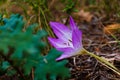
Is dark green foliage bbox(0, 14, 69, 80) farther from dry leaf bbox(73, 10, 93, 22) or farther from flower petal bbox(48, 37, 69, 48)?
dry leaf bbox(73, 10, 93, 22)

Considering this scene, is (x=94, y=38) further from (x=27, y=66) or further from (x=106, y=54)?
(x=27, y=66)

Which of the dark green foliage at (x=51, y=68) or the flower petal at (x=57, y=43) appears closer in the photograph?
the dark green foliage at (x=51, y=68)

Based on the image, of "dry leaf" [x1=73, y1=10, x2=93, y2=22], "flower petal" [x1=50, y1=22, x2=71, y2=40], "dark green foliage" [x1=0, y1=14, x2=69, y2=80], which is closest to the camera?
"dark green foliage" [x1=0, y1=14, x2=69, y2=80]

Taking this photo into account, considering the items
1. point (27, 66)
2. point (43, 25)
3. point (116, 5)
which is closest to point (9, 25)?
point (27, 66)

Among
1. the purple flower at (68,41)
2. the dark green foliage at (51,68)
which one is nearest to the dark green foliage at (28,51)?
the dark green foliage at (51,68)

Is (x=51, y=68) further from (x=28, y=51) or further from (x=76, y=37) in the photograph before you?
(x=76, y=37)

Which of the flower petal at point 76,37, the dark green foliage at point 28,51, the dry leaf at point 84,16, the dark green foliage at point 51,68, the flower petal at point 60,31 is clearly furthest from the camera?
the dry leaf at point 84,16

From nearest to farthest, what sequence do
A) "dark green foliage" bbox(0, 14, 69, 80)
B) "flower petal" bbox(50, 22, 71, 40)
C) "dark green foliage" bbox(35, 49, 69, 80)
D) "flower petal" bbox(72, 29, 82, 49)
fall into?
"dark green foliage" bbox(0, 14, 69, 80)
"dark green foliage" bbox(35, 49, 69, 80)
"flower petal" bbox(72, 29, 82, 49)
"flower petal" bbox(50, 22, 71, 40)

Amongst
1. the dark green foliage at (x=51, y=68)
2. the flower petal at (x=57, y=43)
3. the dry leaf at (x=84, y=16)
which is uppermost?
the dark green foliage at (x=51, y=68)

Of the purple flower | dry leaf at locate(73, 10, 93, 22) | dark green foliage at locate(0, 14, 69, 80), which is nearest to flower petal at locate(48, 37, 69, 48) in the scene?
the purple flower

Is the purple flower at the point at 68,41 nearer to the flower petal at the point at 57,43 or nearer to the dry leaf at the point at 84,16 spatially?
the flower petal at the point at 57,43

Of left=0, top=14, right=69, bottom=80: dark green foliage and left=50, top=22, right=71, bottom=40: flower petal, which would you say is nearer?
left=0, top=14, right=69, bottom=80: dark green foliage
